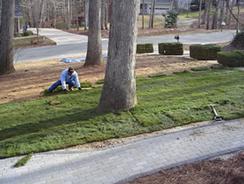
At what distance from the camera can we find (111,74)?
285 inches

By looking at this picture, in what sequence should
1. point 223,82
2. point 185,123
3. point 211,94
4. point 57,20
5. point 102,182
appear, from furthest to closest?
point 57,20 < point 223,82 < point 211,94 < point 185,123 < point 102,182

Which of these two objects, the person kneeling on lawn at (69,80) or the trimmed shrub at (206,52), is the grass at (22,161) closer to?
the person kneeling on lawn at (69,80)

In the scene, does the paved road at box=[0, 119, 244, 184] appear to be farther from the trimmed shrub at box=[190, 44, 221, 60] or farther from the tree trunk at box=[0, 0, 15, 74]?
the tree trunk at box=[0, 0, 15, 74]

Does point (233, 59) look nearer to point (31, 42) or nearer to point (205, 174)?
point (205, 174)

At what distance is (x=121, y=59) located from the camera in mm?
7113

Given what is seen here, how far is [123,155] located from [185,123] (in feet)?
5.65

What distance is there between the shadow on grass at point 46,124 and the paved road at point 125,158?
1.02 m

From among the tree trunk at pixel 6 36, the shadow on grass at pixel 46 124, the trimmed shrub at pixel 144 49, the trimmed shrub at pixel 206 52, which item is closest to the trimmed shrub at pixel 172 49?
the trimmed shrub at pixel 206 52

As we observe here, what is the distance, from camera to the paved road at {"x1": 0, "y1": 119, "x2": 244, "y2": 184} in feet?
16.8

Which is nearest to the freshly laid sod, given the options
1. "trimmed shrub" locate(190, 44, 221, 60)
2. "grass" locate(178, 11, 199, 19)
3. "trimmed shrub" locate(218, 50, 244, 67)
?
"trimmed shrub" locate(218, 50, 244, 67)

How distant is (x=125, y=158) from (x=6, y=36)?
38.4 feet

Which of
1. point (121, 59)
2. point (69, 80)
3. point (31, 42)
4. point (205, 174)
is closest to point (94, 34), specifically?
point (69, 80)

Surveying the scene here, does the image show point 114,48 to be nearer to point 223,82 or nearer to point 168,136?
point 168,136

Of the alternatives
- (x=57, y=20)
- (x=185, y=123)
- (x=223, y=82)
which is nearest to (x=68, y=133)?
(x=185, y=123)
